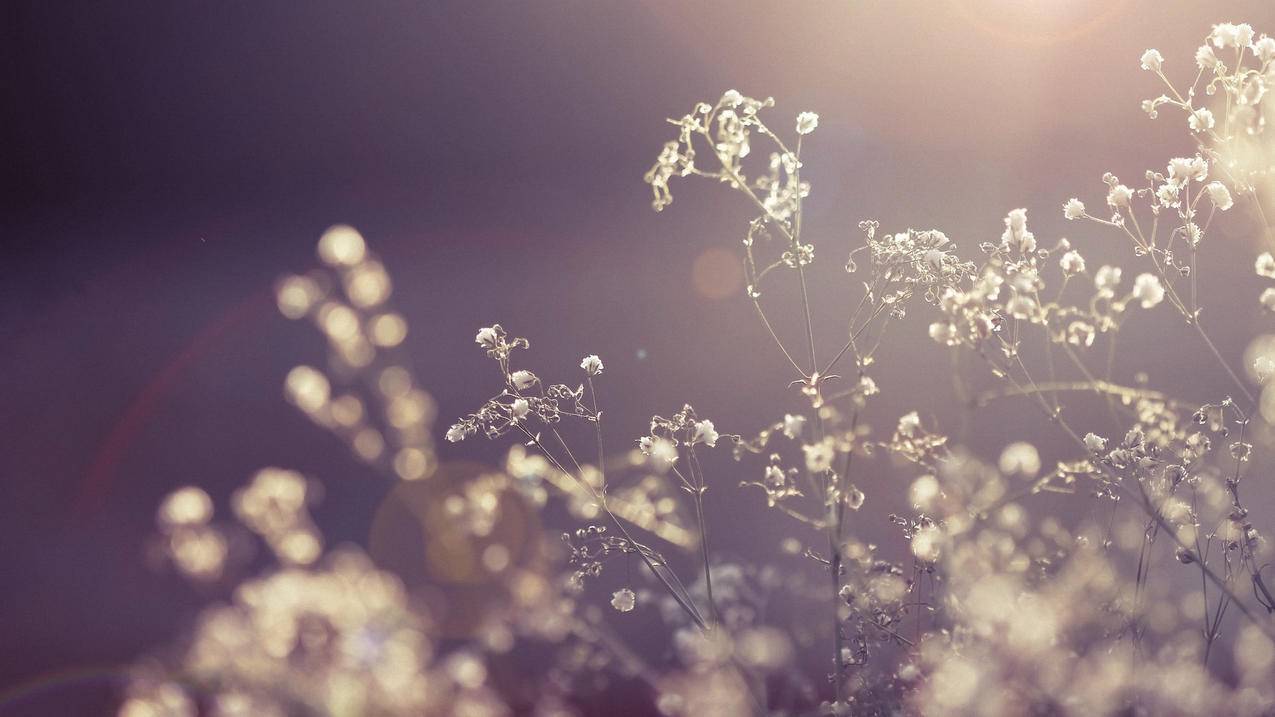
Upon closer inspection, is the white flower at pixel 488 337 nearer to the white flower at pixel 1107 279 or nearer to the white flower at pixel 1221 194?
the white flower at pixel 1107 279

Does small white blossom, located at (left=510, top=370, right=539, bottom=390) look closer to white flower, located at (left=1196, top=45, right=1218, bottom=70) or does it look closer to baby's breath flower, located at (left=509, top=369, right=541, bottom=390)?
baby's breath flower, located at (left=509, top=369, right=541, bottom=390)

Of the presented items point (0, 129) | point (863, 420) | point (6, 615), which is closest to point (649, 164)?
point (863, 420)

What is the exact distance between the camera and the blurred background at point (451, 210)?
9.64 ft

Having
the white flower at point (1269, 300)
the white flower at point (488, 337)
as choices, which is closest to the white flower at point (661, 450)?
the white flower at point (488, 337)

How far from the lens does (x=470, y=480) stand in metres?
2.98

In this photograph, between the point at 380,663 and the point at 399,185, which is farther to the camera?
the point at 399,185

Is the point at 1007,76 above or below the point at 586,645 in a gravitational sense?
above

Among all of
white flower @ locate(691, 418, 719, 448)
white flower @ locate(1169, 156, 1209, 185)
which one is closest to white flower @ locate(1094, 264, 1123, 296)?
white flower @ locate(1169, 156, 1209, 185)

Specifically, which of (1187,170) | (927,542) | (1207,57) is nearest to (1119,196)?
(1187,170)

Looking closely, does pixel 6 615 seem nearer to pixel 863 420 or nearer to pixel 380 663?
pixel 380 663

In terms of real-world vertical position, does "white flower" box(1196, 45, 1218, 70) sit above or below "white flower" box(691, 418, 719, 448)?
above

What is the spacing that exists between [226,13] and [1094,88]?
3.12 m

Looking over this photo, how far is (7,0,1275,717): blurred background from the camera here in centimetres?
294

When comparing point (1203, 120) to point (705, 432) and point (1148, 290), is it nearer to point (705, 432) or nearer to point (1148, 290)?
point (1148, 290)
